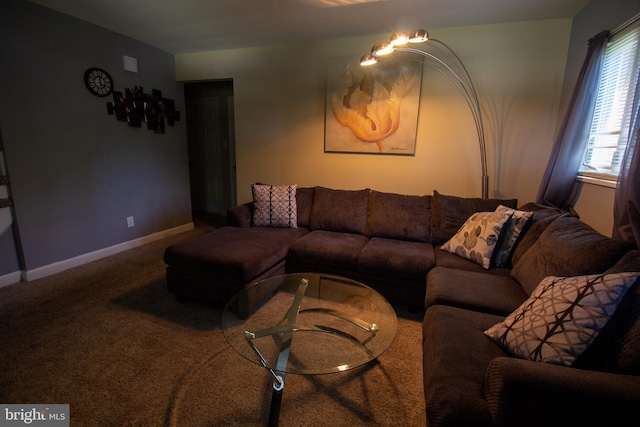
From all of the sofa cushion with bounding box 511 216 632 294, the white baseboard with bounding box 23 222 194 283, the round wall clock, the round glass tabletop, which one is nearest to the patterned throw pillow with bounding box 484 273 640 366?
the sofa cushion with bounding box 511 216 632 294

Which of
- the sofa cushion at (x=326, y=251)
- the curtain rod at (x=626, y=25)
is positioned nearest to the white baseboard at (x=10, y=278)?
the sofa cushion at (x=326, y=251)

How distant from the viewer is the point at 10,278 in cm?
248

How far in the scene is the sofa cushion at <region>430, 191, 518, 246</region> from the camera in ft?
8.20

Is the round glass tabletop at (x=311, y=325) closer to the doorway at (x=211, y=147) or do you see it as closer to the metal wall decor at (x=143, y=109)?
the metal wall decor at (x=143, y=109)

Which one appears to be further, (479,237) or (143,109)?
(143,109)

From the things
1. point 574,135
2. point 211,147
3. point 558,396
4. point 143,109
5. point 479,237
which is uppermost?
Answer: point 143,109

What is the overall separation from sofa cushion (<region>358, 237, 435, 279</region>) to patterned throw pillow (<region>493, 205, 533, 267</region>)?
439mm

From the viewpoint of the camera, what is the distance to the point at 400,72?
9.52 ft

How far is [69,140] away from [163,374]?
2498 mm

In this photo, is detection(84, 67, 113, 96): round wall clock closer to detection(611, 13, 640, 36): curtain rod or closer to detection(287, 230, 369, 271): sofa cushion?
detection(287, 230, 369, 271): sofa cushion

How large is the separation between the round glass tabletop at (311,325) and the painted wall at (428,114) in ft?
5.39

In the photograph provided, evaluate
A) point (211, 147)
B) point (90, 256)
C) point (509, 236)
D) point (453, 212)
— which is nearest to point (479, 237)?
point (509, 236)

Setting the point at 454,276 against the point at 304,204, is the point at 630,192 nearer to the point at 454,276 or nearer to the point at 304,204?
the point at 454,276

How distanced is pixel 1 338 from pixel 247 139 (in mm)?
2748
